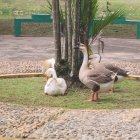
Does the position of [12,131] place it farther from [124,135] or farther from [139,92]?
[139,92]

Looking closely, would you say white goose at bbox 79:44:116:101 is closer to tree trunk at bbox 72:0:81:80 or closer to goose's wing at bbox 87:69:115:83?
goose's wing at bbox 87:69:115:83

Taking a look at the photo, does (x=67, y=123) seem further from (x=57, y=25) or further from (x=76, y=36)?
(x=57, y=25)

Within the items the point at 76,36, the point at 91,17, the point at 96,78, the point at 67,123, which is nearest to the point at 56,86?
the point at 96,78

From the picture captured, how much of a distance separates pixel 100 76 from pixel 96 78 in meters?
0.07

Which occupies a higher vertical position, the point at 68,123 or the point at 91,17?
the point at 91,17

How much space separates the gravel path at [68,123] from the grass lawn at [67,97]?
79 centimetres

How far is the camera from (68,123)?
22.1ft

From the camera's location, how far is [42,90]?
9664 millimetres

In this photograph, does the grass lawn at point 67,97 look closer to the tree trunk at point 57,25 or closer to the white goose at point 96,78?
the white goose at point 96,78

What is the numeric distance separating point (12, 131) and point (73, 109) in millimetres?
1545

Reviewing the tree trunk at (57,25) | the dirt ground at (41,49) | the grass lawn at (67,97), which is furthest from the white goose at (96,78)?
the dirt ground at (41,49)

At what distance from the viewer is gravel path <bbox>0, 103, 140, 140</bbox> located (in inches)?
246

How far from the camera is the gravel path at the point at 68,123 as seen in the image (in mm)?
6242

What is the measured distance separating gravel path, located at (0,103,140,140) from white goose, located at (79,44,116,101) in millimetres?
1053
